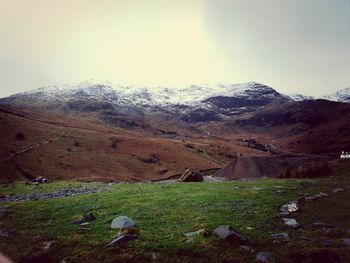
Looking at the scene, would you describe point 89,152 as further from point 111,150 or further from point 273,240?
point 273,240

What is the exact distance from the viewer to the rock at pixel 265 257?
1618 cm

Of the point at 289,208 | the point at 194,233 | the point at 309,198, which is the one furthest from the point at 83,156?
the point at 194,233

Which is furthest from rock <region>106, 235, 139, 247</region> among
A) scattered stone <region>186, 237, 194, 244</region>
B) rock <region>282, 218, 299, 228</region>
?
rock <region>282, 218, 299, 228</region>

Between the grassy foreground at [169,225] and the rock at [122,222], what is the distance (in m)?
0.47

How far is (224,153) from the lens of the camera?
479 ft

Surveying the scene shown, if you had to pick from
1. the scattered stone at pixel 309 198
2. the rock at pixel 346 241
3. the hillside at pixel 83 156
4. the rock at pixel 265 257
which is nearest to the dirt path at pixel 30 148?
the hillside at pixel 83 156

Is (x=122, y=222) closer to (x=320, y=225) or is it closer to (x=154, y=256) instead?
(x=154, y=256)

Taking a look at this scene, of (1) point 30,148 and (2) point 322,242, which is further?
(1) point 30,148

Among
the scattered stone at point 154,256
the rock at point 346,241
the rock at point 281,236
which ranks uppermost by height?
the rock at point 346,241

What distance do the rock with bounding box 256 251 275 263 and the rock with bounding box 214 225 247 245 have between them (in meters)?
1.80

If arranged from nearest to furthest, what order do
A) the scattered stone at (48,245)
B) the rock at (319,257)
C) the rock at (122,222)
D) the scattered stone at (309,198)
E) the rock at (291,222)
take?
the rock at (319,257)
the scattered stone at (48,245)
the rock at (291,222)
the rock at (122,222)
the scattered stone at (309,198)

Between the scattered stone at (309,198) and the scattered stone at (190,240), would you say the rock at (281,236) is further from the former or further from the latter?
the scattered stone at (309,198)

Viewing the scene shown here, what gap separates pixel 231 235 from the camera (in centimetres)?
1880

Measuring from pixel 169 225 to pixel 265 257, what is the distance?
7.47 m
